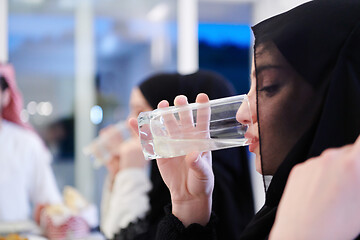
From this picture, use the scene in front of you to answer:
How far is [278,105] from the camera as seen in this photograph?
744 millimetres

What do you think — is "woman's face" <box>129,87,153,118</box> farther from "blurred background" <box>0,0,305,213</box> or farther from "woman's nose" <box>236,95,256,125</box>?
"blurred background" <box>0,0,305,213</box>

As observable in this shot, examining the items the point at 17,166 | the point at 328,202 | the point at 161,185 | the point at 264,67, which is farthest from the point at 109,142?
the point at 328,202

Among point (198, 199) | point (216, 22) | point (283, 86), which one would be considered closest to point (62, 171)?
point (216, 22)

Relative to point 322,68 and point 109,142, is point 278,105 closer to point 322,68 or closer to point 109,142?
point 322,68

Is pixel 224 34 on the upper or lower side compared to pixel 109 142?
upper

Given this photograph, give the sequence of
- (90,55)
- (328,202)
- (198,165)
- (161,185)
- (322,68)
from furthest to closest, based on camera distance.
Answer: (90,55)
(161,185)
(198,165)
(322,68)
(328,202)

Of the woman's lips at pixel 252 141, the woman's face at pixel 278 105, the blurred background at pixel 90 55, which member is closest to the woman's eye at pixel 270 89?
the woman's face at pixel 278 105

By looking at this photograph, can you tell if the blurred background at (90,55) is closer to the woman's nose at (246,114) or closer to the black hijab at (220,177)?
the black hijab at (220,177)

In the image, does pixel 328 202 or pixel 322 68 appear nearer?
pixel 328 202

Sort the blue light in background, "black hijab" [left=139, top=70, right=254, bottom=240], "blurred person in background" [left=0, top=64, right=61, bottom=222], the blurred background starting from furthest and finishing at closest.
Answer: the blue light in background, the blurred background, "blurred person in background" [left=0, top=64, right=61, bottom=222], "black hijab" [left=139, top=70, right=254, bottom=240]

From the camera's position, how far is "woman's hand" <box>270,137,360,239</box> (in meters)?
0.55

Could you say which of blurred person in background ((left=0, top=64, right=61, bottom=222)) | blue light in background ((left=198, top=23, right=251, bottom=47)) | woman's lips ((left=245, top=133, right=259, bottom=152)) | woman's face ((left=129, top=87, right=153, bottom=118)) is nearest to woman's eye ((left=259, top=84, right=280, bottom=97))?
woman's lips ((left=245, top=133, right=259, bottom=152))

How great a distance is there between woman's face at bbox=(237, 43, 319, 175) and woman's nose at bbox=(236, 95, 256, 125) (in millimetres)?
77

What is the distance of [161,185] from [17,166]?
1.31 metres
